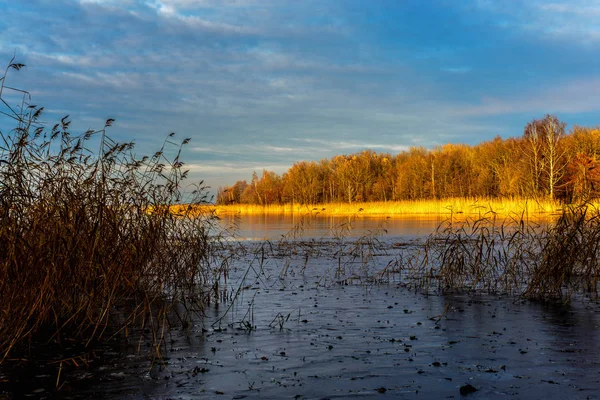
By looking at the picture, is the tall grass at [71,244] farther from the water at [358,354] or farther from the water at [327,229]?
the water at [327,229]

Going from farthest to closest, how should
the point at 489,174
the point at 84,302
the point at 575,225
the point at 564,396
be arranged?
the point at 489,174
the point at 575,225
the point at 84,302
the point at 564,396

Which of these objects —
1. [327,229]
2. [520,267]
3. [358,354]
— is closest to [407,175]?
[327,229]

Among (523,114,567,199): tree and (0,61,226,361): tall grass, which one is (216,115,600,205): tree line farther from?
(0,61,226,361): tall grass

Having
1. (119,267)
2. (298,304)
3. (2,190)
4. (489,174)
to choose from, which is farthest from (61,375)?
(489,174)

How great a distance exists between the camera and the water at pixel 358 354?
13.3 ft

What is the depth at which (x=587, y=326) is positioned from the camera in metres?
5.96

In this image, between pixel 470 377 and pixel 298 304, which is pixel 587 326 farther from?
pixel 298 304

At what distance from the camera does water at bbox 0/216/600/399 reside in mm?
4055

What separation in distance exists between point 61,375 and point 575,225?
6.66 m

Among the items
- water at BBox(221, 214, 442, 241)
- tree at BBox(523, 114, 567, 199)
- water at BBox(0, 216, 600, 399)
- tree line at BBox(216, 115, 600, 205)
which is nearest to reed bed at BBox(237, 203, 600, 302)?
water at BBox(0, 216, 600, 399)

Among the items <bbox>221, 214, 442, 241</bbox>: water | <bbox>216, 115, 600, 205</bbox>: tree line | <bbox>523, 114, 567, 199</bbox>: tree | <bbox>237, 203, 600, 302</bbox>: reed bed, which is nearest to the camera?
<bbox>237, 203, 600, 302</bbox>: reed bed

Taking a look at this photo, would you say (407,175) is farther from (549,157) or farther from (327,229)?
(327,229)

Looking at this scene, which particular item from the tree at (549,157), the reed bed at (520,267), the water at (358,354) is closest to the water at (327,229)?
the reed bed at (520,267)

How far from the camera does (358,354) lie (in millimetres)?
4949
